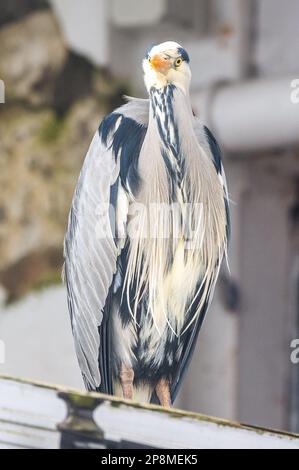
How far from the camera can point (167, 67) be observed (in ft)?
5.99

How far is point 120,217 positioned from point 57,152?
106 cm

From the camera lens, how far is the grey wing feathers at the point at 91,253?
1.80 m

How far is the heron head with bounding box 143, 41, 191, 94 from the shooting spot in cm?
182

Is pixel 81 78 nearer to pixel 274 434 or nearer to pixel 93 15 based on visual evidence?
pixel 93 15

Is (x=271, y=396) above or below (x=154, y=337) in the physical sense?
above

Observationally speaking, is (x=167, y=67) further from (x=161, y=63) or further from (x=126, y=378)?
(x=126, y=378)

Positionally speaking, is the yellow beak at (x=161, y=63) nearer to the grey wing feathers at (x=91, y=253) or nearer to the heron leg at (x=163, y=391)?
the grey wing feathers at (x=91, y=253)

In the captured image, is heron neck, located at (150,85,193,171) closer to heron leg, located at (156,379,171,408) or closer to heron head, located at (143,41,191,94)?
heron head, located at (143,41,191,94)

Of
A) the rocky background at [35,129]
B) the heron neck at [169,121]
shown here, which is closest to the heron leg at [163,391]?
the heron neck at [169,121]

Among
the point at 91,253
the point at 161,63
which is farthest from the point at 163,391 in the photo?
the point at 161,63

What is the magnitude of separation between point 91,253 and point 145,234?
10 cm

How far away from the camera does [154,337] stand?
6.03ft
